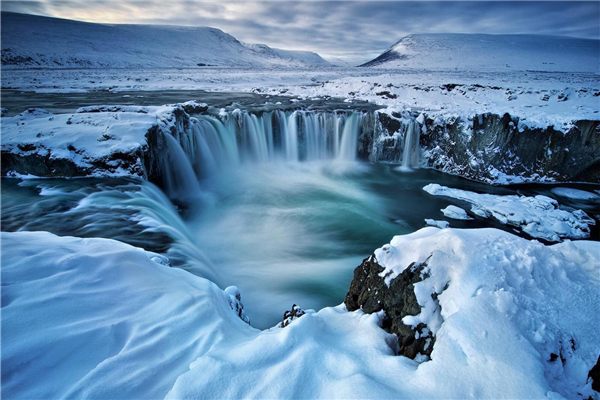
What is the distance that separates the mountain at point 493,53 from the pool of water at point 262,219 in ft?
235

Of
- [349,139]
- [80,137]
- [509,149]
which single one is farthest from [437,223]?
[80,137]

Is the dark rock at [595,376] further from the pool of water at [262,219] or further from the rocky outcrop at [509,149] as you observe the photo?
the rocky outcrop at [509,149]

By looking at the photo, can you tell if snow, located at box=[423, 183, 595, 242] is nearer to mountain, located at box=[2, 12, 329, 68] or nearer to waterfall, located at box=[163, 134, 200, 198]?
waterfall, located at box=[163, 134, 200, 198]

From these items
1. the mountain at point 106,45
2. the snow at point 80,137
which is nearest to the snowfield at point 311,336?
the snow at point 80,137

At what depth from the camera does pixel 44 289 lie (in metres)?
2.49

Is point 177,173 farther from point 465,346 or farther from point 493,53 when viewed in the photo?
point 493,53

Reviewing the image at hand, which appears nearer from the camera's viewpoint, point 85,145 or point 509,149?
Answer: point 85,145

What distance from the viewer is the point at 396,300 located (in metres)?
2.91

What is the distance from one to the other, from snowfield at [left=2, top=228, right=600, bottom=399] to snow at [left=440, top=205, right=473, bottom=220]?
689 cm

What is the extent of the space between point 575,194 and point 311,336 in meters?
14.0

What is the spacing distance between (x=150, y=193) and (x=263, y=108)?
33.8ft

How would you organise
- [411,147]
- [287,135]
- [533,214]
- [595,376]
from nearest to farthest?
[595,376] < [533,214] < [411,147] < [287,135]

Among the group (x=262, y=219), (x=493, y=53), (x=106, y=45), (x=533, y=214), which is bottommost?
(x=262, y=219)

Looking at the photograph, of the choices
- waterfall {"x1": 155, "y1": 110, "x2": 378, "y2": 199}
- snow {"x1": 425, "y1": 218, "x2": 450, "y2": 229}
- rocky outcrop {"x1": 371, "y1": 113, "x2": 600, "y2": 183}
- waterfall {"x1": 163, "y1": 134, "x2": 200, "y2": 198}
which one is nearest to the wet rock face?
snow {"x1": 425, "y1": 218, "x2": 450, "y2": 229}
